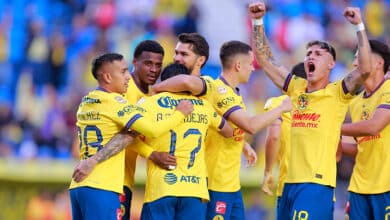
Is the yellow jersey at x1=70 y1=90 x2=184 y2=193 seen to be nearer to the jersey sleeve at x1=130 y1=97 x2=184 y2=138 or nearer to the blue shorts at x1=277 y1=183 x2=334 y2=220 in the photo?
the jersey sleeve at x1=130 y1=97 x2=184 y2=138

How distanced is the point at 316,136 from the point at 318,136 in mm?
21

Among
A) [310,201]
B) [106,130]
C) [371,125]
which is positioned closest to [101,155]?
[106,130]

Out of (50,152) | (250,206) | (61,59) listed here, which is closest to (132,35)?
(61,59)

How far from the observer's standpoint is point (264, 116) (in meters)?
9.88

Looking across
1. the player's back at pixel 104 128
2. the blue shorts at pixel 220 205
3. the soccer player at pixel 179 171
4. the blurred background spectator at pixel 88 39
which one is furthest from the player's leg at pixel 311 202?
the blurred background spectator at pixel 88 39

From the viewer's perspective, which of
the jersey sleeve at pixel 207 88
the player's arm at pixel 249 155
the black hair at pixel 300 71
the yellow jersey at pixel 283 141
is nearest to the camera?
the jersey sleeve at pixel 207 88

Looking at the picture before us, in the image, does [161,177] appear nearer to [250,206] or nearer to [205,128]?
[205,128]

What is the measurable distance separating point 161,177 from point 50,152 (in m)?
8.68

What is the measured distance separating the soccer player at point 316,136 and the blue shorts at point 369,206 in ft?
1.39

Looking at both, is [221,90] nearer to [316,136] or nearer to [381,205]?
[316,136]

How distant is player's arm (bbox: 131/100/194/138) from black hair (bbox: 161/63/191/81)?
19.6 inches

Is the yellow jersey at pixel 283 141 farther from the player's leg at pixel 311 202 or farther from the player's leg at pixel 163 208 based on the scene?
the player's leg at pixel 163 208

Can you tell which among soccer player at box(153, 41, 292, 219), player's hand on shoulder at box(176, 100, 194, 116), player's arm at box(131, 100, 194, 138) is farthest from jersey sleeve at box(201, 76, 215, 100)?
player's arm at box(131, 100, 194, 138)

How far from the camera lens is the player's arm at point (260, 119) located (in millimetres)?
9781
